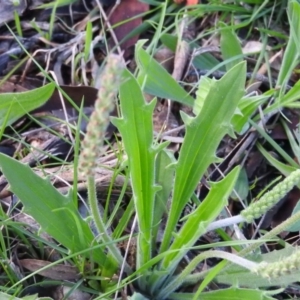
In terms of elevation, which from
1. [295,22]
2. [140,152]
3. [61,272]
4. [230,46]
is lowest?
[61,272]

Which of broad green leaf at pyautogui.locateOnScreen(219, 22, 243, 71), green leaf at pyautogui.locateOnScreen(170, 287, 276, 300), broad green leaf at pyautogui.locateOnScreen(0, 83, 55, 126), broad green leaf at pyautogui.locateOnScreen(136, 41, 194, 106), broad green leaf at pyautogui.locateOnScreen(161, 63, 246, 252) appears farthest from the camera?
broad green leaf at pyautogui.locateOnScreen(219, 22, 243, 71)

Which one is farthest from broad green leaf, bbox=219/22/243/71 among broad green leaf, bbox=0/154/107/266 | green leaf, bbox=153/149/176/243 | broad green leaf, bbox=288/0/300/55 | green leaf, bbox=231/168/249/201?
broad green leaf, bbox=0/154/107/266

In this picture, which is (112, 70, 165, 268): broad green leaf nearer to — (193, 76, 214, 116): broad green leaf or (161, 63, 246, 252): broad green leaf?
(161, 63, 246, 252): broad green leaf

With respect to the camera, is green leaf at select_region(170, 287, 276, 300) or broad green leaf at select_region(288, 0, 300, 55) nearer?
green leaf at select_region(170, 287, 276, 300)

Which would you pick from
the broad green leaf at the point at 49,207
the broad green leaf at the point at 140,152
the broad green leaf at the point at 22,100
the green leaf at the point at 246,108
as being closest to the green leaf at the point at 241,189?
the green leaf at the point at 246,108

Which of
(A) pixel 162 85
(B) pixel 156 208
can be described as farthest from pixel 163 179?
(A) pixel 162 85

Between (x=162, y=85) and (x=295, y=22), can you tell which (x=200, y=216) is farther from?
(x=295, y=22)

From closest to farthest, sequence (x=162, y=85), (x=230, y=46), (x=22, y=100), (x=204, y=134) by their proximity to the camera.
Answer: (x=204, y=134) → (x=22, y=100) → (x=162, y=85) → (x=230, y=46)

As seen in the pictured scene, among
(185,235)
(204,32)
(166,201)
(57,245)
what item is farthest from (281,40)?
(57,245)
